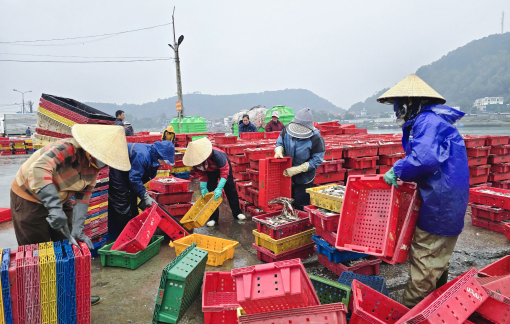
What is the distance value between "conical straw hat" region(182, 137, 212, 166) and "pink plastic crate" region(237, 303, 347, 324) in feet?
11.9

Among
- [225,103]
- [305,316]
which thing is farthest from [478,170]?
[225,103]

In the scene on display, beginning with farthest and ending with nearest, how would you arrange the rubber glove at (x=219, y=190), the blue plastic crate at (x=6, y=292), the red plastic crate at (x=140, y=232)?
the rubber glove at (x=219, y=190) < the red plastic crate at (x=140, y=232) < the blue plastic crate at (x=6, y=292)

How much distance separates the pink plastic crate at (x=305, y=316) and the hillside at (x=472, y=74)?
230 feet

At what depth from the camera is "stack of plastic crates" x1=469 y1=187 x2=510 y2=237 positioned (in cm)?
524

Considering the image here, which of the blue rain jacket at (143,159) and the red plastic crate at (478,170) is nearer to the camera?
the blue rain jacket at (143,159)

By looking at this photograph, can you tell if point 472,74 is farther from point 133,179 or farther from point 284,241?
point 133,179

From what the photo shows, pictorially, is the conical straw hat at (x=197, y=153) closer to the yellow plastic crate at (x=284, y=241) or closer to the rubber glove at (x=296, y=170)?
the rubber glove at (x=296, y=170)

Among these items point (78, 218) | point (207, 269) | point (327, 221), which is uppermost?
point (78, 218)

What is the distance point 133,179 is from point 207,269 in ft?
6.10

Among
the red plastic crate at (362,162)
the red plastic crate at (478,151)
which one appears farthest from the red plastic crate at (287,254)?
the red plastic crate at (478,151)

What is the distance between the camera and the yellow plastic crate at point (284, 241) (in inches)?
161

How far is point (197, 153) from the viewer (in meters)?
5.59

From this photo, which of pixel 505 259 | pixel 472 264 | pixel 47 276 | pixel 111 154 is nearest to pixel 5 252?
pixel 47 276

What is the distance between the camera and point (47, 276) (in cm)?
250
